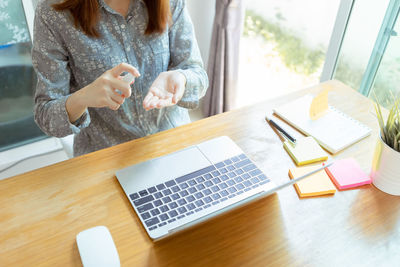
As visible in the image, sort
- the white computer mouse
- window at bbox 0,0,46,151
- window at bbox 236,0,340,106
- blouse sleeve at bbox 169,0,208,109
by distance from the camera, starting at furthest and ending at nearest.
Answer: window at bbox 236,0,340,106
window at bbox 0,0,46,151
blouse sleeve at bbox 169,0,208,109
the white computer mouse

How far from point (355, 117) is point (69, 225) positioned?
0.90m

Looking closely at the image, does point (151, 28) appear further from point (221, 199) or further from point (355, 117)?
point (355, 117)

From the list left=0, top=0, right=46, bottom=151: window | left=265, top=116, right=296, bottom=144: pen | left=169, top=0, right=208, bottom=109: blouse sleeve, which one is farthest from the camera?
left=0, top=0, right=46, bottom=151: window

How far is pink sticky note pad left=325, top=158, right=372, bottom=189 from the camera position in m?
0.88

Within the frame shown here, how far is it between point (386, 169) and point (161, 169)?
1.83ft

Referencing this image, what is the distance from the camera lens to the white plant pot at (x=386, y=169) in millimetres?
841

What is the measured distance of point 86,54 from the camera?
1.06m

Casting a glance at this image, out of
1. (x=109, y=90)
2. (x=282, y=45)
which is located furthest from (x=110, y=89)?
(x=282, y=45)

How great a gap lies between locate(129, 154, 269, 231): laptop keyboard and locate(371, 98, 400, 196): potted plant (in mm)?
287

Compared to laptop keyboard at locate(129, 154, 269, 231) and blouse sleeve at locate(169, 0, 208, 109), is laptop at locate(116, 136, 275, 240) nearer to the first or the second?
laptop keyboard at locate(129, 154, 269, 231)

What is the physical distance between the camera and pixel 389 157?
846 millimetres

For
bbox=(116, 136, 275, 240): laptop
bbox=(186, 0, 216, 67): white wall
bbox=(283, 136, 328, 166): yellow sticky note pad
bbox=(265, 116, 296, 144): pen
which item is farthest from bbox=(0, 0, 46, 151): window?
bbox=(283, 136, 328, 166): yellow sticky note pad

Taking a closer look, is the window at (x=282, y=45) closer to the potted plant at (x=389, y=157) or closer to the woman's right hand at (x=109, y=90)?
the potted plant at (x=389, y=157)

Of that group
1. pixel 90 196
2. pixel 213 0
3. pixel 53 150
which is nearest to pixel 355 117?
pixel 90 196
